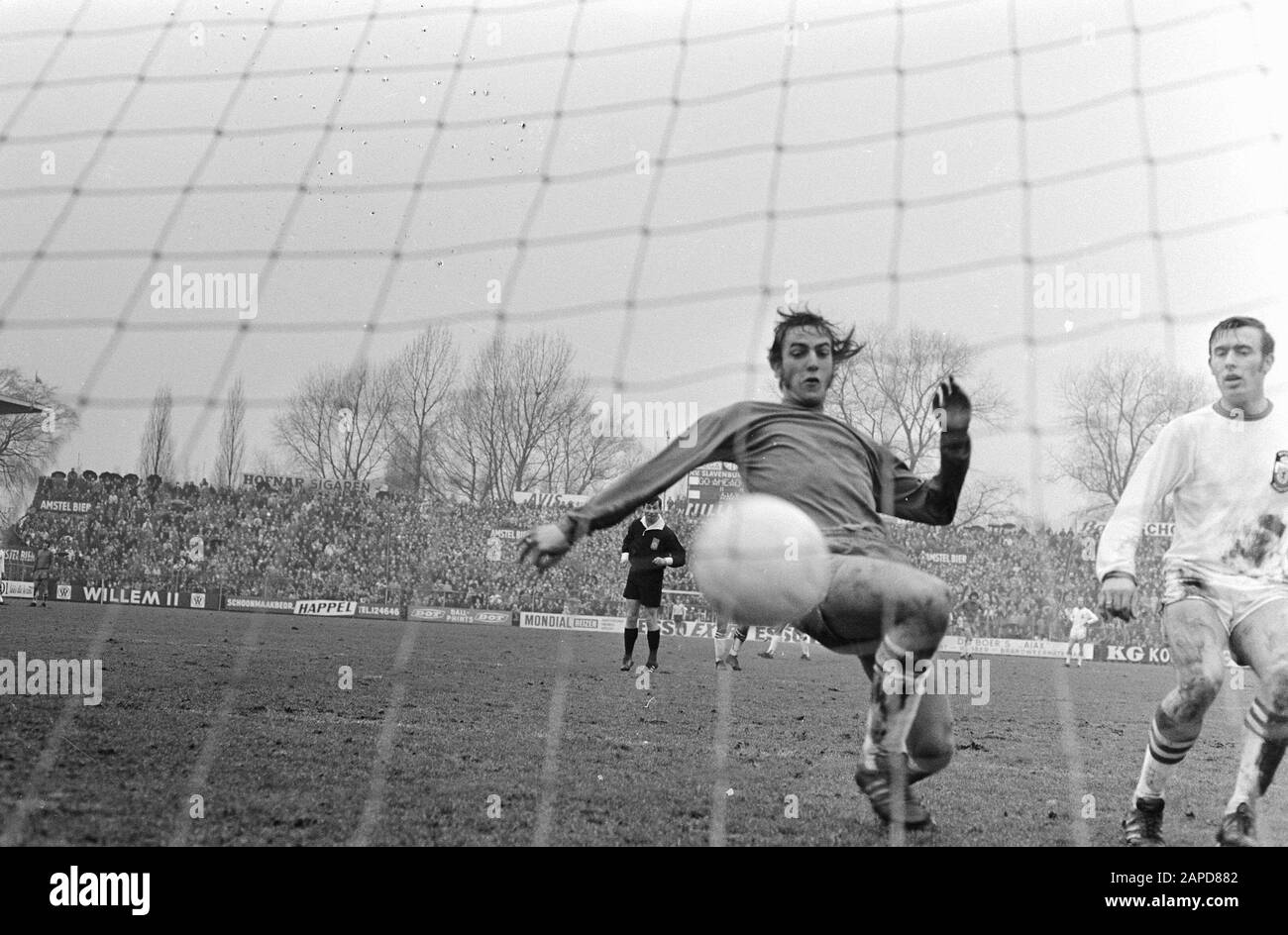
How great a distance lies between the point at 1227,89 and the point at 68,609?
40.6 ft

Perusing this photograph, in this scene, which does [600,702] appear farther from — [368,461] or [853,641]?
[368,461]

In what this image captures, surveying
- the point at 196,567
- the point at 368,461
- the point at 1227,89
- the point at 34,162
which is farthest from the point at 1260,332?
the point at 196,567

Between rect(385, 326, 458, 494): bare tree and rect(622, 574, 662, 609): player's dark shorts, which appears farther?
rect(622, 574, 662, 609): player's dark shorts

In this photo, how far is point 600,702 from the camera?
5.76 m

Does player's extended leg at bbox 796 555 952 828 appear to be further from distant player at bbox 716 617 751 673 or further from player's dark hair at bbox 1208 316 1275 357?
distant player at bbox 716 617 751 673

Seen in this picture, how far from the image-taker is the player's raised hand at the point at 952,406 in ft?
10.5

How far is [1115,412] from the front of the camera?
5801 millimetres

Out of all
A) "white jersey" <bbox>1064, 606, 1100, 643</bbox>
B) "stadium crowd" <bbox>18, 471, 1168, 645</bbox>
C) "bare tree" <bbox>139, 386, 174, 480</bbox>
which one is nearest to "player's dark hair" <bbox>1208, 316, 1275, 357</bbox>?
"bare tree" <bbox>139, 386, 174, 480</bbox>

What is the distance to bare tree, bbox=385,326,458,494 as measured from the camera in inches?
225

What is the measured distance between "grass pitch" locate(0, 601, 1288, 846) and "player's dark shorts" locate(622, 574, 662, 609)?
1.80 ft

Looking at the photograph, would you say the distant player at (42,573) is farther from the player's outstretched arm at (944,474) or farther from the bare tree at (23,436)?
the player's outstretched arm at (944,474)

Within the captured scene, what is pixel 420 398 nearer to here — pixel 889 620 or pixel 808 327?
pixel 808 327

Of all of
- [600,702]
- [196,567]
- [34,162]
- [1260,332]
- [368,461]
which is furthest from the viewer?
[196,567]

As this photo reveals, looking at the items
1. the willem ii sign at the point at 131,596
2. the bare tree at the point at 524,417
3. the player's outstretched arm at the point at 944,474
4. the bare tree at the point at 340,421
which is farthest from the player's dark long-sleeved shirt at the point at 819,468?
the willem ii sign at the point at 131,596
